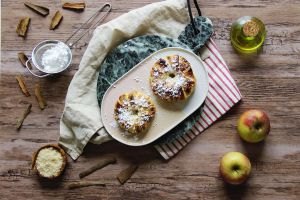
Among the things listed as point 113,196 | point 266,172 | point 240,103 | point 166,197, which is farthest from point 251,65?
point 113,196

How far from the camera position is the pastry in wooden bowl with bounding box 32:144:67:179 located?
198cm

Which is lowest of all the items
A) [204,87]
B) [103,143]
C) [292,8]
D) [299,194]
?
[299,194]

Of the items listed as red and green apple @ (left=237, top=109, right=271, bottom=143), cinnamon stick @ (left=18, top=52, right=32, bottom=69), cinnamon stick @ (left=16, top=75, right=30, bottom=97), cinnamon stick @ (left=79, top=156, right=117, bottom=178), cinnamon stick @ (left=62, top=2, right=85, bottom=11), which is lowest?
cinnamon stick @ (left=79, top=156, right=117, bottom=178)

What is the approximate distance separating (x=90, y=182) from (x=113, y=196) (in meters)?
0.10

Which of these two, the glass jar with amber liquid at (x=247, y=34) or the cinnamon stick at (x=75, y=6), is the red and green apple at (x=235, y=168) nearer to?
the glass jar with amber liquid at (x=247, y=34)

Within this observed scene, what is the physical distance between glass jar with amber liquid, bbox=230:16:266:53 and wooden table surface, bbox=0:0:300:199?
0.04 meters

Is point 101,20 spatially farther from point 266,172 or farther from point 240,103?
point 266,172

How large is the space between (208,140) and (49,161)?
597 mm

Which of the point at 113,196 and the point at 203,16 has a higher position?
the point at 203,16

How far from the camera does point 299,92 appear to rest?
2008mm

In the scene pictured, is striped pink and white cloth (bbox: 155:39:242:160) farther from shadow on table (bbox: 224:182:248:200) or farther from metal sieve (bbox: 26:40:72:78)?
metal sieve (bbox: 26:40:72:78)

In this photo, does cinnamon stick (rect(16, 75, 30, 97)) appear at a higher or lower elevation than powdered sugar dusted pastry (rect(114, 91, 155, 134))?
higher

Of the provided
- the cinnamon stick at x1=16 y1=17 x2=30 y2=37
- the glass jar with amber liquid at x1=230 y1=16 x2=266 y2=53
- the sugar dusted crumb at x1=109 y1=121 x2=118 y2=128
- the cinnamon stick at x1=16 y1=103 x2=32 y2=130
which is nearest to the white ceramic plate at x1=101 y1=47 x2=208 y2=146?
the sugar dusted crumb at x1=109 y1=121 x2=118 y2=128

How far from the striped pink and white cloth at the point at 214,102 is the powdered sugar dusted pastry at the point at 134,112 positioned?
0.37 feet
